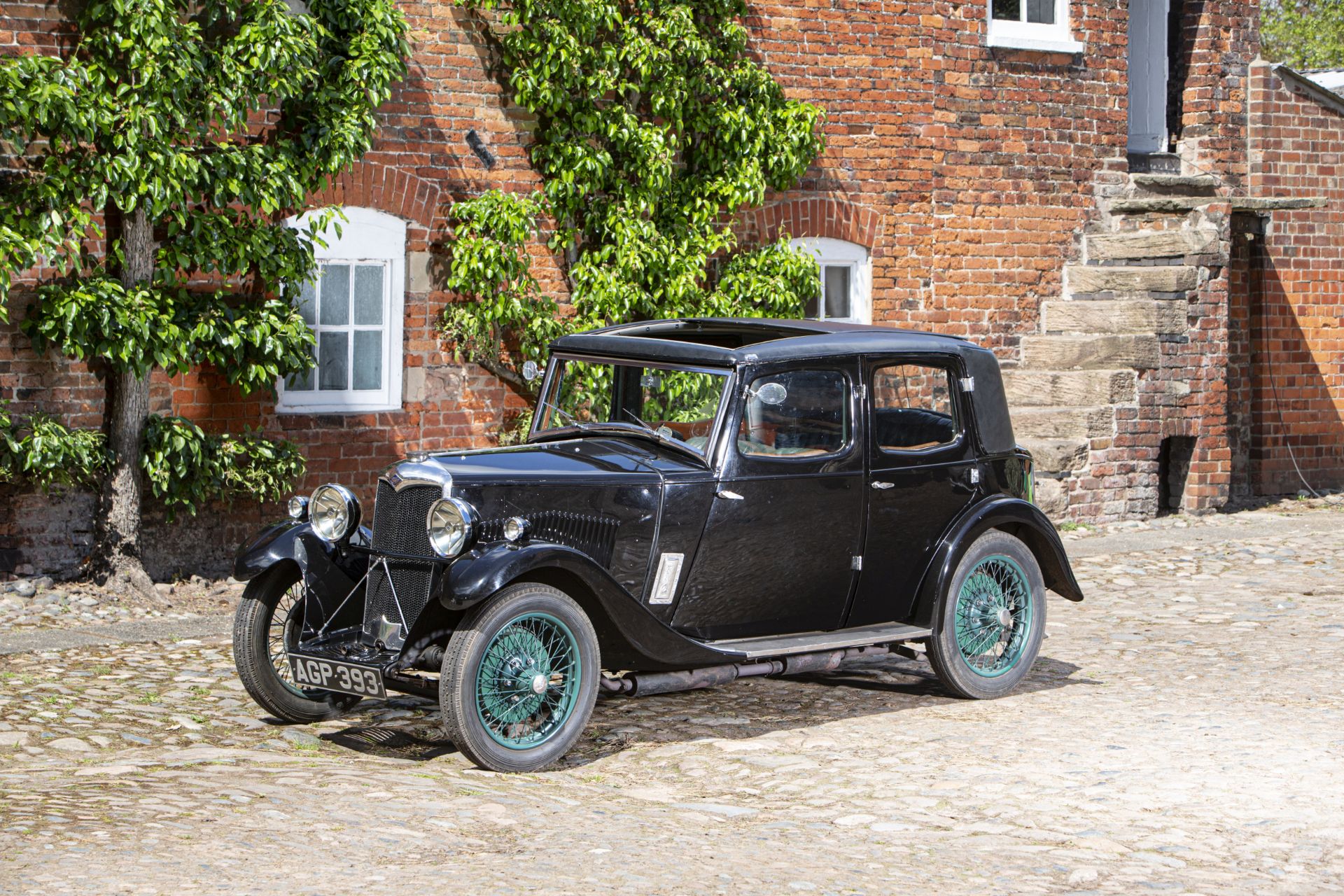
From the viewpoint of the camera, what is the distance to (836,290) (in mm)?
14320

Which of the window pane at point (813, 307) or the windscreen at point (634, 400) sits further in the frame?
the window pane at point (813, 307)

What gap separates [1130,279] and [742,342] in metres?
8.40

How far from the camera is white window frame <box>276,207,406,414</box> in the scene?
11594 mm

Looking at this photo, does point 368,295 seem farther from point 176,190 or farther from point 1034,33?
point 1034,33

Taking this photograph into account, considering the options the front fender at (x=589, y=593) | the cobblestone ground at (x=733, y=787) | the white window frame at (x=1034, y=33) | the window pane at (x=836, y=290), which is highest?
the white window frame at (x=1034, y=33)

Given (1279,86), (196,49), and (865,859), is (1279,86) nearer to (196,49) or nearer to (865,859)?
(196,49)

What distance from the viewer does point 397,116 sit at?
11844 millimetres

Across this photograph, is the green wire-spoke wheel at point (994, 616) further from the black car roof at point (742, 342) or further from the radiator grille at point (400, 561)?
the radiator grille at point (400, 561)

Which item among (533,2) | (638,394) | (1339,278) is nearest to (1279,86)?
(1339,278)

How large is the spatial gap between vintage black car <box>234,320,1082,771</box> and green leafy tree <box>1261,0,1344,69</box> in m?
22.0

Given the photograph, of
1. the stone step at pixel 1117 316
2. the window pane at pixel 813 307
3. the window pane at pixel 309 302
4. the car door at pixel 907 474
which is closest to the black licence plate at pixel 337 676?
the car door at pixel 907 474

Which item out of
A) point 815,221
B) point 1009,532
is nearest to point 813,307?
point 815,221

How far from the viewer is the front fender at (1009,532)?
25.4 feet

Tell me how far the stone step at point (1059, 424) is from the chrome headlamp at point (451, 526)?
867cm
